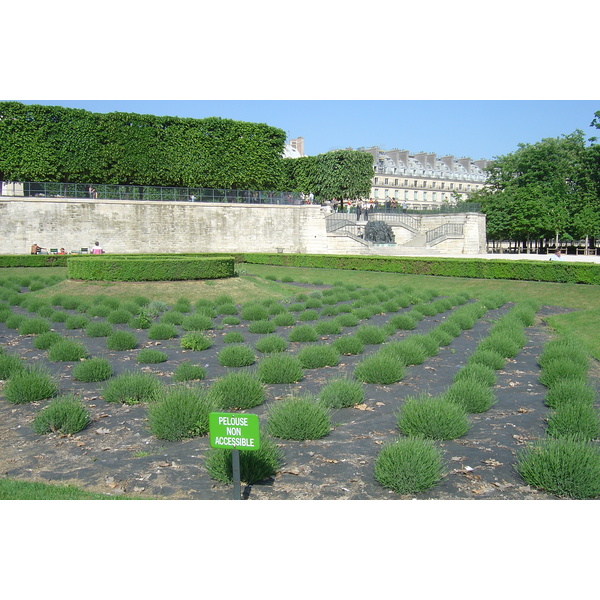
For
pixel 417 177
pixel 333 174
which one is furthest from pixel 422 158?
pixel 333 174

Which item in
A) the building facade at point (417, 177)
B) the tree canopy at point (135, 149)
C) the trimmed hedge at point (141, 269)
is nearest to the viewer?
the trimmed hedge at point (141, 269)

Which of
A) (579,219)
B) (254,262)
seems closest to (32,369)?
(254,262)

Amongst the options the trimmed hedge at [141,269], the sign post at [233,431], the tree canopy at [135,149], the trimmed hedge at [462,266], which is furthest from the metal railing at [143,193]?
the sign post at [233,431]

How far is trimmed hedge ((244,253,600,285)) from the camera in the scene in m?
22.9

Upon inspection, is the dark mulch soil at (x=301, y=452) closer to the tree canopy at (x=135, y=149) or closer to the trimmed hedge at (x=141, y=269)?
the trimmed hedge at (x=141, y=269)

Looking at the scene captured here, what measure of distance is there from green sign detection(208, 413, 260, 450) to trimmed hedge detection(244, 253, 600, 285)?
67.6 feet

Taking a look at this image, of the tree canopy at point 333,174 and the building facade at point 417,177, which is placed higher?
the building facade at point 417,177

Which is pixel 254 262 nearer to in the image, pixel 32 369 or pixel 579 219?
pixel 32 369

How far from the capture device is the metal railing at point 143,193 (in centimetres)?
3669

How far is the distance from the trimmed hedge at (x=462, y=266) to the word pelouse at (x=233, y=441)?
67.6ft

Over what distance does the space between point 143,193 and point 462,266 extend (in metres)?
22.8

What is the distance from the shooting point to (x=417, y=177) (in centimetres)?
10475

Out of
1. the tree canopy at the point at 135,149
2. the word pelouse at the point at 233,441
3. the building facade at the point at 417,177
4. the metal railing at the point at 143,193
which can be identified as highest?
the building facade at the point at 417,177

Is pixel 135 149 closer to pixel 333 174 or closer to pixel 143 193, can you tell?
pixel 143 193
